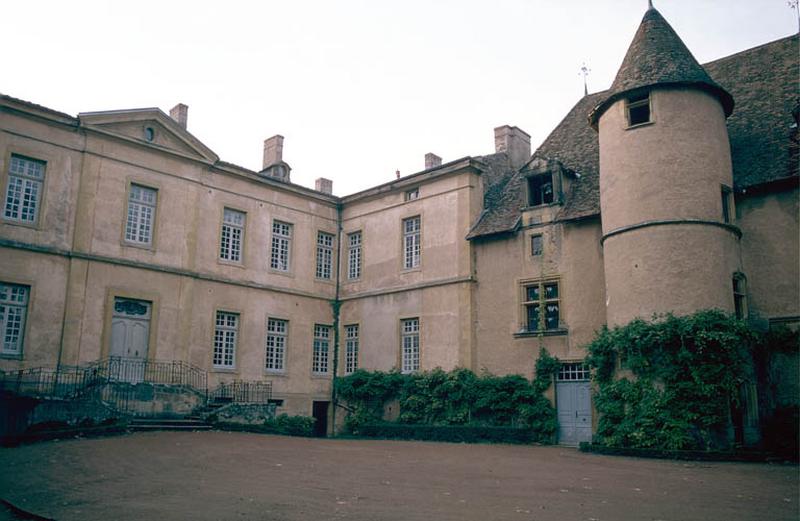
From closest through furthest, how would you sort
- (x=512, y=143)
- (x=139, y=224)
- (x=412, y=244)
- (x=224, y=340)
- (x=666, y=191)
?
(x=666, y=191) < (x=139, y=224) < (x=224, y=340) < (x=412, y=244) < (x=512, y=143)

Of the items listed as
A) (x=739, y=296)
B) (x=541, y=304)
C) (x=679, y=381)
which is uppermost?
(x=541, y=304)

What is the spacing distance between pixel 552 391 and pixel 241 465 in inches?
425

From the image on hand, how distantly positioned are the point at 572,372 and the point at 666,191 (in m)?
5.94

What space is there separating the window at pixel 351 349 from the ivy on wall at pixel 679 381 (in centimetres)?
1111

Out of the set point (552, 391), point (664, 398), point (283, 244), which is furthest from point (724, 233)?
point (283, 244)

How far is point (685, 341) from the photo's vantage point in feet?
51.2

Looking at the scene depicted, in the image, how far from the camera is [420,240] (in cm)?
2403

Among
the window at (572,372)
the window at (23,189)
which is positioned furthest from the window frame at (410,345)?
the window at (23,189)

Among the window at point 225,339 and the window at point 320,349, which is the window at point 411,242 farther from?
the window at point 225,339

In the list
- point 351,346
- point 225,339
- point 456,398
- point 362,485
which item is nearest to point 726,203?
point 456,398

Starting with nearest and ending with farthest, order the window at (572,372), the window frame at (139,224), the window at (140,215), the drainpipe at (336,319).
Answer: the window at (572,372), the window frame at (139,224), the window at (140,215), the drainpipe at (336,319)

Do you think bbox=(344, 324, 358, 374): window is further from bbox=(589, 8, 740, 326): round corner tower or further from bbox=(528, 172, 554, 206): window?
bbox=(589, 8, 740, 326): round corner tower

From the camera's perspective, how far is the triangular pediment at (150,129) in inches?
798

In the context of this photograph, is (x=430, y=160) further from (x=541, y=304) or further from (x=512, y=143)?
(x=541, y=304)
